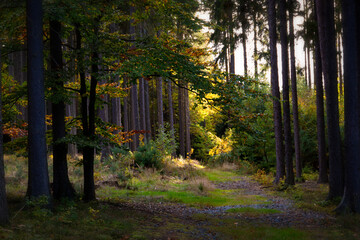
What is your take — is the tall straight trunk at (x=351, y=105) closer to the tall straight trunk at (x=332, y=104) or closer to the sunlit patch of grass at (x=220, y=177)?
the tall straight trunk at (x=332, y=104)

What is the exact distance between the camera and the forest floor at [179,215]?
6754 mm

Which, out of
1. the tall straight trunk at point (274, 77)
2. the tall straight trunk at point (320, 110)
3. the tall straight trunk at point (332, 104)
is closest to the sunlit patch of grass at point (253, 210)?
the tall straight trunk at point (332, 104)

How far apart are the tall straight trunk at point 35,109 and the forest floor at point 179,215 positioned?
57cm

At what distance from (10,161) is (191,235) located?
1464cm

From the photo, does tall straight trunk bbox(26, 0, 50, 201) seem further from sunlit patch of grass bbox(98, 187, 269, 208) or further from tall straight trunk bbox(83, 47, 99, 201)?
sunlit patch of grass bbox(98, 187, 269, 208)

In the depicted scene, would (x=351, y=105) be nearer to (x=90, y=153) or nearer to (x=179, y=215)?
(x=179, y=215)

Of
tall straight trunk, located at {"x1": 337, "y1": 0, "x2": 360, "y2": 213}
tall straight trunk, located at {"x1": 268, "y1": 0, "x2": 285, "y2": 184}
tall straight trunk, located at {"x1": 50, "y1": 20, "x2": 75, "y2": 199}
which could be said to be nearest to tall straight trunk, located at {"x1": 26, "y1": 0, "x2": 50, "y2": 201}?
tall straight trunk, located at {"x1": 50, "y1": 20, "x2": 75, "y2": 199}

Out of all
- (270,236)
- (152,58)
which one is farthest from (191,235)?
(152,58)

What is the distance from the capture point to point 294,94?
57.4ft

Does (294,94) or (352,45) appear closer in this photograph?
(352,45)

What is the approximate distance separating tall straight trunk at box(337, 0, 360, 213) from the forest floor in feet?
2.62

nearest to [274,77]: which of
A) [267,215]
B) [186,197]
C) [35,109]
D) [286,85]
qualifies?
[286,85]

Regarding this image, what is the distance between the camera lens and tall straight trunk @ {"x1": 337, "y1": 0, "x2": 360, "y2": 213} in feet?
28.4

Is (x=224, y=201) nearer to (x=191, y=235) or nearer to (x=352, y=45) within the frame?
(x=191, y=235)
